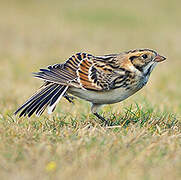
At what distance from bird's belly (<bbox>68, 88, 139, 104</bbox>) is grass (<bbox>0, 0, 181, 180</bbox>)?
318 mm

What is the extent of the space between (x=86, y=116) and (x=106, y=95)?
0.65 m

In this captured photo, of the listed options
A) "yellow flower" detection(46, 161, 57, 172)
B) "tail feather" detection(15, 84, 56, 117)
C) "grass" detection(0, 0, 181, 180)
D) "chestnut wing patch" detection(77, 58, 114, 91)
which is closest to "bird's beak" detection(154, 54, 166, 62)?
"chestnut wing patch" detection(77, 58, 114, 91)

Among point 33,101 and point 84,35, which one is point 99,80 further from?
point 84,35

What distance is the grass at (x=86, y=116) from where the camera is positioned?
4.24 metres

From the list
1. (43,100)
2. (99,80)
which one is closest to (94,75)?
(99,80)

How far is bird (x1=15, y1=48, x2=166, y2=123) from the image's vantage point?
20.4 feet

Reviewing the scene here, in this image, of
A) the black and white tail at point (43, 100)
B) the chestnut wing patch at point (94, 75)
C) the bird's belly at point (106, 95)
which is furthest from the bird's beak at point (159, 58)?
the black and white tail at point (43, 100)

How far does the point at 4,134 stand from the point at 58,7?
26.1 meters

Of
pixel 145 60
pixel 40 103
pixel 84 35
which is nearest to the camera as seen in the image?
pixel 40 103

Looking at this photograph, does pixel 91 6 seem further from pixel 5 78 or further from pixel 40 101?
pixel 40 101

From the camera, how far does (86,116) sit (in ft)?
22.2

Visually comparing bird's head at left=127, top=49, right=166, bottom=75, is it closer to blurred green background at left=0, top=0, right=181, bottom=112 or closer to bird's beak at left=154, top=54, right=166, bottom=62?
bird's beak at left=154, top=54, right=166, bottom=62

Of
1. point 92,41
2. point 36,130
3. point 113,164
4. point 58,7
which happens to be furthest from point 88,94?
point 58,7

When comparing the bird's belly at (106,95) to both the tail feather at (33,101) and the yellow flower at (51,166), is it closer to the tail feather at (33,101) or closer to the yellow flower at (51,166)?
the tail feather at (33,101)
